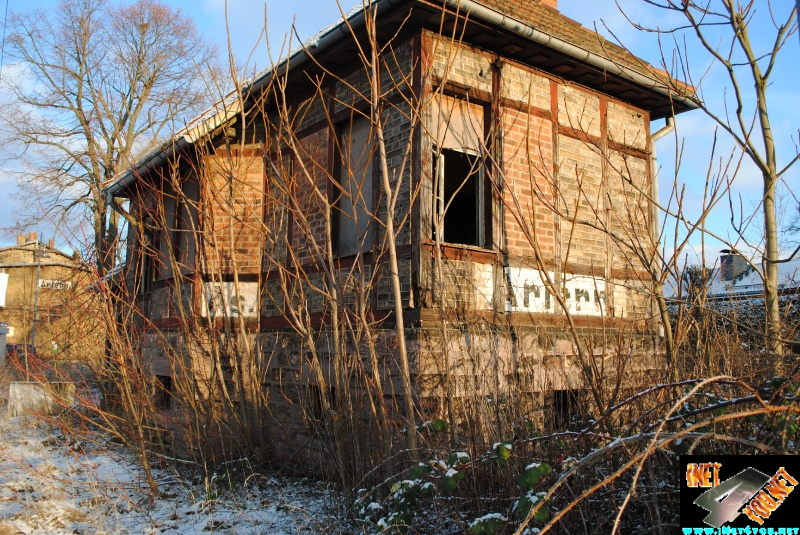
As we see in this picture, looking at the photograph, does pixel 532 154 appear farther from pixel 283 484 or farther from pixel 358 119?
pixel 283 484

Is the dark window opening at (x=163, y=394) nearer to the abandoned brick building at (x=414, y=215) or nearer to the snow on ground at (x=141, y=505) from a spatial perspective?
the abandoned brick building at (x=414, y=215)

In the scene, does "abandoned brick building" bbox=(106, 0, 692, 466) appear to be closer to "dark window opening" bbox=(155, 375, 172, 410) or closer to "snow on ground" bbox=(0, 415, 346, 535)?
"dark window opening" bbox=(155, 375, 172, 410)

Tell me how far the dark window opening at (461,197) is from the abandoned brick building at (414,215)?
47mm

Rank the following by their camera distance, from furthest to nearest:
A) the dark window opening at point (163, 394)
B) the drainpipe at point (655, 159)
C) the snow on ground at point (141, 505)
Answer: the dark window opening at point (163, 394) < the drainpipe at point (655, 159) < the snow on ground at point (141, 505)

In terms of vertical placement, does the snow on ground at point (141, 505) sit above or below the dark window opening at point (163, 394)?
below

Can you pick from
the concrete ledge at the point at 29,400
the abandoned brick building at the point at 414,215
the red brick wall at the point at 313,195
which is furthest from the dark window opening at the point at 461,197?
the concrete ledge at the point at 29,400

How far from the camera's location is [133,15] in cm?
2477

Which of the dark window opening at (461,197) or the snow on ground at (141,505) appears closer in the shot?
the snow on ground at (141,505)

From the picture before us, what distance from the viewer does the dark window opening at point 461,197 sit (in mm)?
6512

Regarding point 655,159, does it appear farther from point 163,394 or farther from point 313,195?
point 163,394

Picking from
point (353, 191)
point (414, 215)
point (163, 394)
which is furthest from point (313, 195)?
point (163, 394)

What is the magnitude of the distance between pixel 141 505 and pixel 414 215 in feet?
12.0

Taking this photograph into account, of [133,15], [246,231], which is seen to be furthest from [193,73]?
[246,231]

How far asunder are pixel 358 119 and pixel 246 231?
7.47ft
